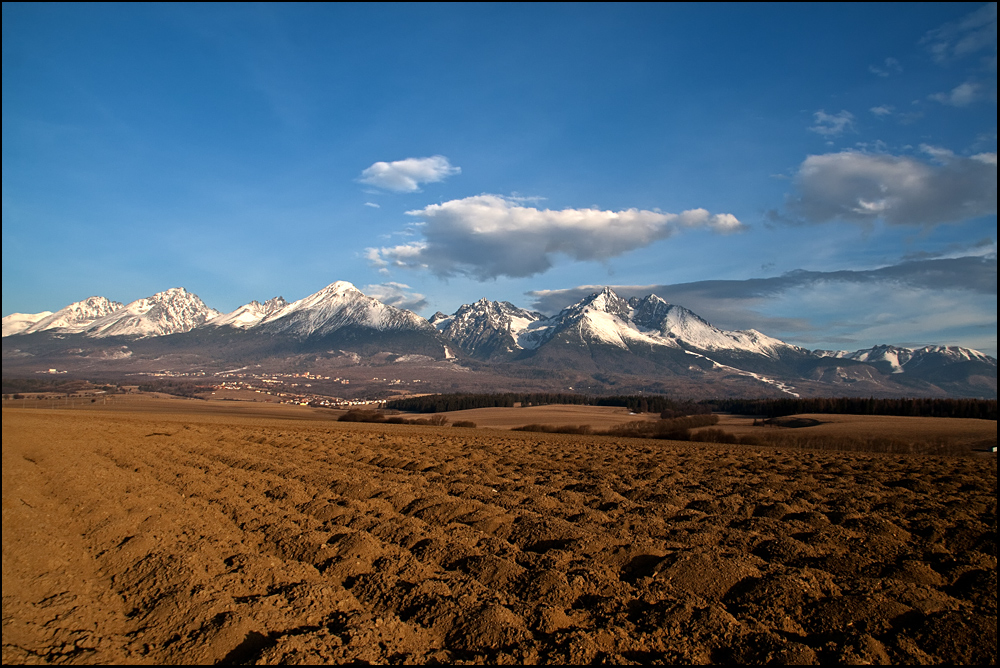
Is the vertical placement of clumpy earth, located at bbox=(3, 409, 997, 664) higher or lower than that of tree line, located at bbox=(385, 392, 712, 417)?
higher

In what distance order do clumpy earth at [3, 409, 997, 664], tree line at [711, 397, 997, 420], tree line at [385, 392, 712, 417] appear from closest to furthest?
clumpy earth at [3, 409, 997, 664]
tree line at [711, 397, 997, 420]
tree line at [385, 392, 712, 417]

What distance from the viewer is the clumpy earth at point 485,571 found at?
6316mm

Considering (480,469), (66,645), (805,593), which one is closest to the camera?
(66,645)

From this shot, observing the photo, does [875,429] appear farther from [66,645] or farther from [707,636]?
[66,645]

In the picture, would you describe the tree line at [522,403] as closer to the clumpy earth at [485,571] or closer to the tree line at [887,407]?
the tree line at [887,407]

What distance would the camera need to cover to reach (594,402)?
136375mm

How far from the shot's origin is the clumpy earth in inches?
249

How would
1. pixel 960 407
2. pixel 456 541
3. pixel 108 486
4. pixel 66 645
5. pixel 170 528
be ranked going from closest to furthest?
pixel 66 645 → pixel 456 541 → pixel 170 528 → pixel 108 486 → pixel 960 407

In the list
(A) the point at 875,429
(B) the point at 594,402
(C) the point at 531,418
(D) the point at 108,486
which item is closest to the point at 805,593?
(D) the point at 108,486

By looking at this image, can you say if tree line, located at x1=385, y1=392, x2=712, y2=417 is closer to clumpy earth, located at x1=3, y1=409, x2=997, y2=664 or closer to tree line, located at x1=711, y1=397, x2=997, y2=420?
tree line, located at x1=711, y1=397, x2=997, y2=420

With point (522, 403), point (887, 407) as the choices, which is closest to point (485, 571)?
point (887, 407)

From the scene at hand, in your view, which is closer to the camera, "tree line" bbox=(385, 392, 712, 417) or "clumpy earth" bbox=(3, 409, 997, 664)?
"clumpy earth" bbox=(3, 409, 997, 664)

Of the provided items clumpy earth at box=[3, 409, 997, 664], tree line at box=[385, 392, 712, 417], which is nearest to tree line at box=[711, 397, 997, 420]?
tree line at box=[385, 392, 712, 417]

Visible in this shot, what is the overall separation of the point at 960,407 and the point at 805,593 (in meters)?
99.5
